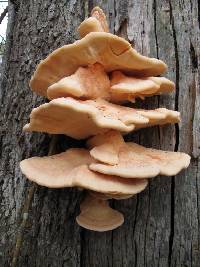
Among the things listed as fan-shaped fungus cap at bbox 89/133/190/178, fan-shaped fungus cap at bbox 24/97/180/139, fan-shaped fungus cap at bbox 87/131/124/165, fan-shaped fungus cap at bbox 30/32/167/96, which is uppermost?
fan-shaped fungus cap at bbox 30/32/167/96

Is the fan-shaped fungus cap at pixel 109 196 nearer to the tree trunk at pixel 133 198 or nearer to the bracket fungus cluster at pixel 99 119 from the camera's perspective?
the bracket fungus cluster at pixel 99 119

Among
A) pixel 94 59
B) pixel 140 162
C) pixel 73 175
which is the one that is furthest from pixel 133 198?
pixel 94 59

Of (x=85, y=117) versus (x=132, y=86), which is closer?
(x=85, y=117)

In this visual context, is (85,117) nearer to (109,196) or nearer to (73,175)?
(73,175)

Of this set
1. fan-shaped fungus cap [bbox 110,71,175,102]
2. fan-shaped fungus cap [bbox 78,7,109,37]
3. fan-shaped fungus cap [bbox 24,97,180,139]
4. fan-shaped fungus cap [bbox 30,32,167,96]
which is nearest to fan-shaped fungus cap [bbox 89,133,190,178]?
fan-shaped fungus cap [bbox 24,97,180,139]

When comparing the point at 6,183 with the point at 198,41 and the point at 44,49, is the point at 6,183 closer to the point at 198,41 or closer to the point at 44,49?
the point at 44,49

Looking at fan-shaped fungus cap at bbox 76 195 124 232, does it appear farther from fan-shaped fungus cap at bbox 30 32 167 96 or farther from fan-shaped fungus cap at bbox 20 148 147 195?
fan-shaped fungus cap at bbox 30 32 167 96

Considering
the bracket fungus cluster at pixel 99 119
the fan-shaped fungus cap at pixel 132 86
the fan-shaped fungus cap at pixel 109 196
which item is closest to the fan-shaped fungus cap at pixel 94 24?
the bracket fungus cluster at pixel 99 119
